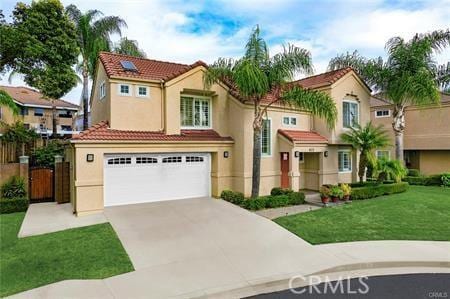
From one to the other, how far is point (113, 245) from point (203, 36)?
35.9 ft

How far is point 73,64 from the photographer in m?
20.3

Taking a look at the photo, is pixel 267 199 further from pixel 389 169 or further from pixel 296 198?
pixel 389 169

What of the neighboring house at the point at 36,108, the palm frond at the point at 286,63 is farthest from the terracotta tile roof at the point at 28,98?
the palm frond at the point at 286,63

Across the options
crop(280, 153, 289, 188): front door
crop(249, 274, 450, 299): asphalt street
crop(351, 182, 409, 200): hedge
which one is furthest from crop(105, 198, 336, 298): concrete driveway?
crop(351, 182, 409, 200): hedge

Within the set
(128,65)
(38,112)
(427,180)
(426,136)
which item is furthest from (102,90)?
(426,136)

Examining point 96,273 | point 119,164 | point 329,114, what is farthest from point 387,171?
point 96,273

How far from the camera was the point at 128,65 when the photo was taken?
48.2 feet

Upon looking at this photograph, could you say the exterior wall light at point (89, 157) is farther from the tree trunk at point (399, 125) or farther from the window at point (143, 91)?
the tree trunk at point (399, 125)

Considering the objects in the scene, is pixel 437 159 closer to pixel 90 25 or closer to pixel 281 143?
pixel 281 143

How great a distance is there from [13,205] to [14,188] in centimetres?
100

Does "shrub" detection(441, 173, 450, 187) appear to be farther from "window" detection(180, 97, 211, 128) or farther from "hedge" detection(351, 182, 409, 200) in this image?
"window" detection(180, 97, 211, 128)

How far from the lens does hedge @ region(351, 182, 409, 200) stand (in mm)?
14961

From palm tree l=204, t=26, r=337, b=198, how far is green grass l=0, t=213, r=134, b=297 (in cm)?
701

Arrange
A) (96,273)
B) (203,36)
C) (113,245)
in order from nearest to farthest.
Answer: (96,273) → (113,245) → (203,36)
